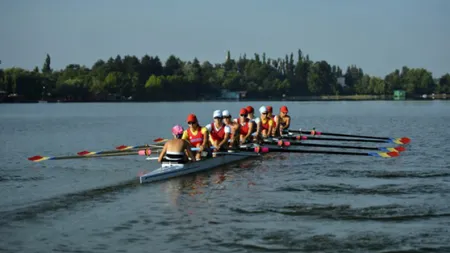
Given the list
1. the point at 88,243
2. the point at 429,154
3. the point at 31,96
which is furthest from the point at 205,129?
the point at 31,96

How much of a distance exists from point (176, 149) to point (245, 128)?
248 inches

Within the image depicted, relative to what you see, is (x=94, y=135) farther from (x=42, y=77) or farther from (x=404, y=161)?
(x=42, y=77)

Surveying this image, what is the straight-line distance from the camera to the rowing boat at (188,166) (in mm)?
16797

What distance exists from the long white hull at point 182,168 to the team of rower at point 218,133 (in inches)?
7.3

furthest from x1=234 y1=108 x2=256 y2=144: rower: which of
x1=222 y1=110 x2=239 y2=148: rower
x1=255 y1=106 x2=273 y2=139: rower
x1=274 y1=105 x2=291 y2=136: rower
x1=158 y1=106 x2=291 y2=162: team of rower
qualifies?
x1=274 y1=105 x2=291 y2=136: rower

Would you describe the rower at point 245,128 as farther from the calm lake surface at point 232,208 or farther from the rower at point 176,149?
the rower at point 176,149

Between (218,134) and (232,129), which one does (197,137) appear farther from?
(232,129)

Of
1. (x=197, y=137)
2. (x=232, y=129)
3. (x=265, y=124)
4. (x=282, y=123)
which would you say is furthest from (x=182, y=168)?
(x=282, y=123)

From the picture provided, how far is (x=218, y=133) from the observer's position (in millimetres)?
20297

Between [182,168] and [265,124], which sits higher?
[265,124]

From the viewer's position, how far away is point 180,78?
190 m

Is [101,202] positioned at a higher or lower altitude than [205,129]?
lower

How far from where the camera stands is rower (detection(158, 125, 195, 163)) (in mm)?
17375

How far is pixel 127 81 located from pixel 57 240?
6569 inches
